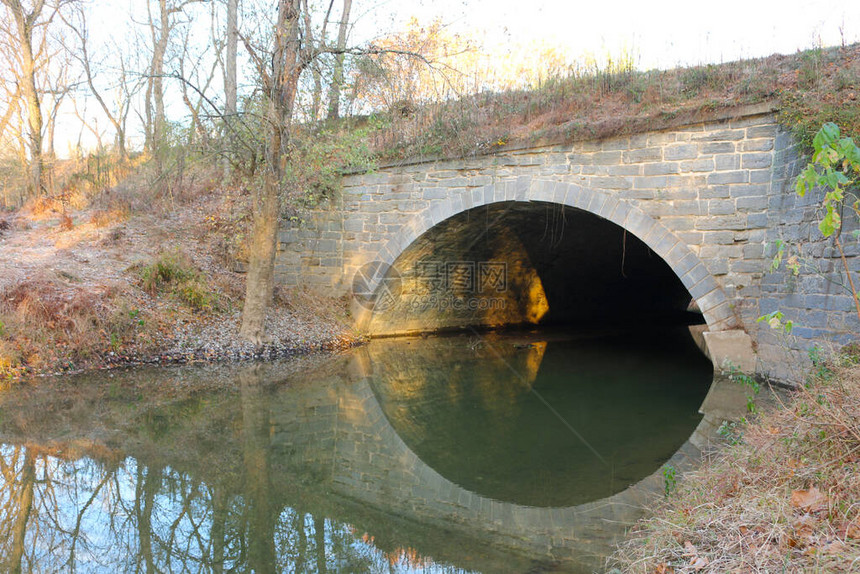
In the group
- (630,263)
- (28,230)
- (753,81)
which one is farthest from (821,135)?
(28,230)

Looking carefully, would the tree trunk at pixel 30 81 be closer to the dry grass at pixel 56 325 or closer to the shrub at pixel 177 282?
the shrub at pixel 177 282

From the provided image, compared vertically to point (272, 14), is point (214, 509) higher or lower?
lower

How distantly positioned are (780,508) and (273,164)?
23.8 feet

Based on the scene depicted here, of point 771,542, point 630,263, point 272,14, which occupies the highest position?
point 272,14

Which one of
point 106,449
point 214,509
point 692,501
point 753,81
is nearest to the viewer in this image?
point 692,501

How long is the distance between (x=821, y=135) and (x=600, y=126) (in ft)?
18.1

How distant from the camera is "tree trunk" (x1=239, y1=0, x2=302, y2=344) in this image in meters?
7.72

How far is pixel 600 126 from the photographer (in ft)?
25.7

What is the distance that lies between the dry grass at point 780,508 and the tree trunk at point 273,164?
6.61 metres

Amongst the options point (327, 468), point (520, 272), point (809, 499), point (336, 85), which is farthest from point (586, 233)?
point (809, 499)

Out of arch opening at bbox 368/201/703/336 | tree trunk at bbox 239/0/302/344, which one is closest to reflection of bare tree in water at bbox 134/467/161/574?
tree trunk at bbox 239/0/302/344

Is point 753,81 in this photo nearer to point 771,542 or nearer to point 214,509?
point 771,542

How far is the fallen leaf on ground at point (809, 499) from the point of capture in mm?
2547

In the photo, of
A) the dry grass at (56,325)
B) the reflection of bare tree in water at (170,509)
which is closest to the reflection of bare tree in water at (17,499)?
the reflection of bare tree in water at (170,509)
